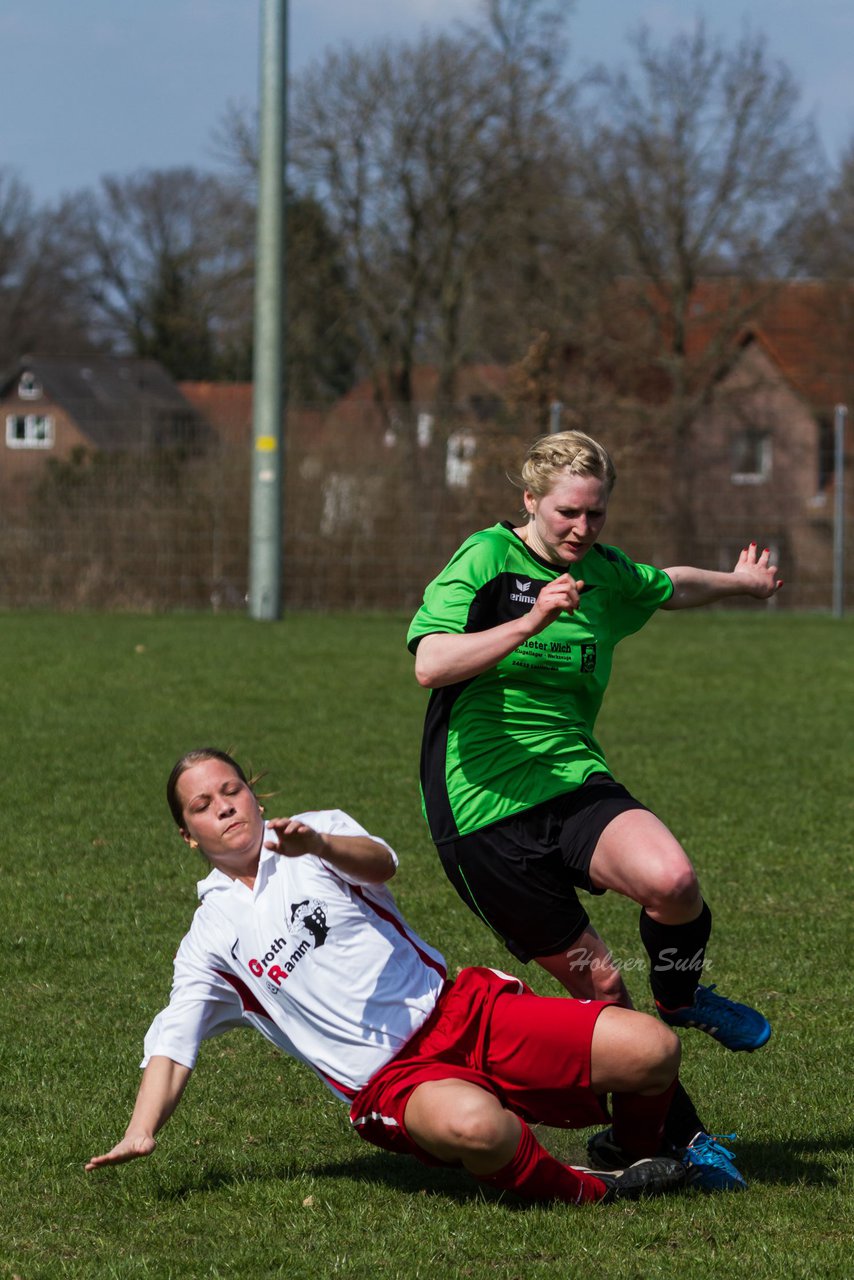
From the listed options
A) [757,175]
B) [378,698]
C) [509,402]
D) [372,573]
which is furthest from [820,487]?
[757,175]

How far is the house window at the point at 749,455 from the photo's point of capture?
77.1 ft

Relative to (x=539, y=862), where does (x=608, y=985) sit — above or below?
below

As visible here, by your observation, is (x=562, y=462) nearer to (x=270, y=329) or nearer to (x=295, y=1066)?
(x=295, y=1066)

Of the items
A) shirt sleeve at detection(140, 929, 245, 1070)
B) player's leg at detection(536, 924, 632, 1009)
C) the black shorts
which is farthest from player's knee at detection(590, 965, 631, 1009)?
shirt sleeve at detection(140, 929, 245, 1070)

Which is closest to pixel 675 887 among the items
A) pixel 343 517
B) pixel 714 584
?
pixel 714 584

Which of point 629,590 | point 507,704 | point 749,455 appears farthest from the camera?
point 749,455

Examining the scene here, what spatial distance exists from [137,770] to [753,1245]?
7104 mm

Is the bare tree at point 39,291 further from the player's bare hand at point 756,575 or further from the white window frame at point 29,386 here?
the player's bare hand at point 756,575

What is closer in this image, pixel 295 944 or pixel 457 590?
pixel 295 944

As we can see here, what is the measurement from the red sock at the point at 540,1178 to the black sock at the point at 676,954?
0.51 meters

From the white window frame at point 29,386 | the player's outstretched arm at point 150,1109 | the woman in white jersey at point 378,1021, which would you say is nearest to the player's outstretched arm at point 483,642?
the woman in white jersey at point 378,1021

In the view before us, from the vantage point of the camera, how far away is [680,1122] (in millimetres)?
4266

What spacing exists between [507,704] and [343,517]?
18620 millimetres

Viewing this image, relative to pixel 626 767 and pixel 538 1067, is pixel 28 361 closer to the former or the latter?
pixel 626 767
